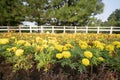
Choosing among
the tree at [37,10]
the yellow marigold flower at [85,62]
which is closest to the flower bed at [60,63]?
the yellow marigold flower at [85,62]

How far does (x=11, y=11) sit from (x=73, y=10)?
7990 mm

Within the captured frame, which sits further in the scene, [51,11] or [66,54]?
[51,11]

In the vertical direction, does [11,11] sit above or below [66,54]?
above

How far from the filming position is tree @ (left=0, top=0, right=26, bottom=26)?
36.5 meters

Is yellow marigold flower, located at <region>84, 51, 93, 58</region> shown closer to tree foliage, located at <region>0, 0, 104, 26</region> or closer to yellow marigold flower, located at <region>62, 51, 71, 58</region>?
yellow marigold flower, located at <region>62, 51, 71, 58</region>

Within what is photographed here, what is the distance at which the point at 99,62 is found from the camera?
3.78 m

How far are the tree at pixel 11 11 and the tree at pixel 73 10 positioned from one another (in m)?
3.64

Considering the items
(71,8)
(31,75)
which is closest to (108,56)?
(31,75)

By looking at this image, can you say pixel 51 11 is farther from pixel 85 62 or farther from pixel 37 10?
pixel 85 62

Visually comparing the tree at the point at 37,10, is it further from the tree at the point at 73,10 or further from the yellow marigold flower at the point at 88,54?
the yellow marigold flower at the point at 88,54

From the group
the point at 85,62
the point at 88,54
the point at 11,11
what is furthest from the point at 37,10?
the point at 85,62

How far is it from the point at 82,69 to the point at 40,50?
0.69 meters

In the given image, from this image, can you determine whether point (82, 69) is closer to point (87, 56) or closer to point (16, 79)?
point (87, 56)

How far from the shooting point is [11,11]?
37.4m
